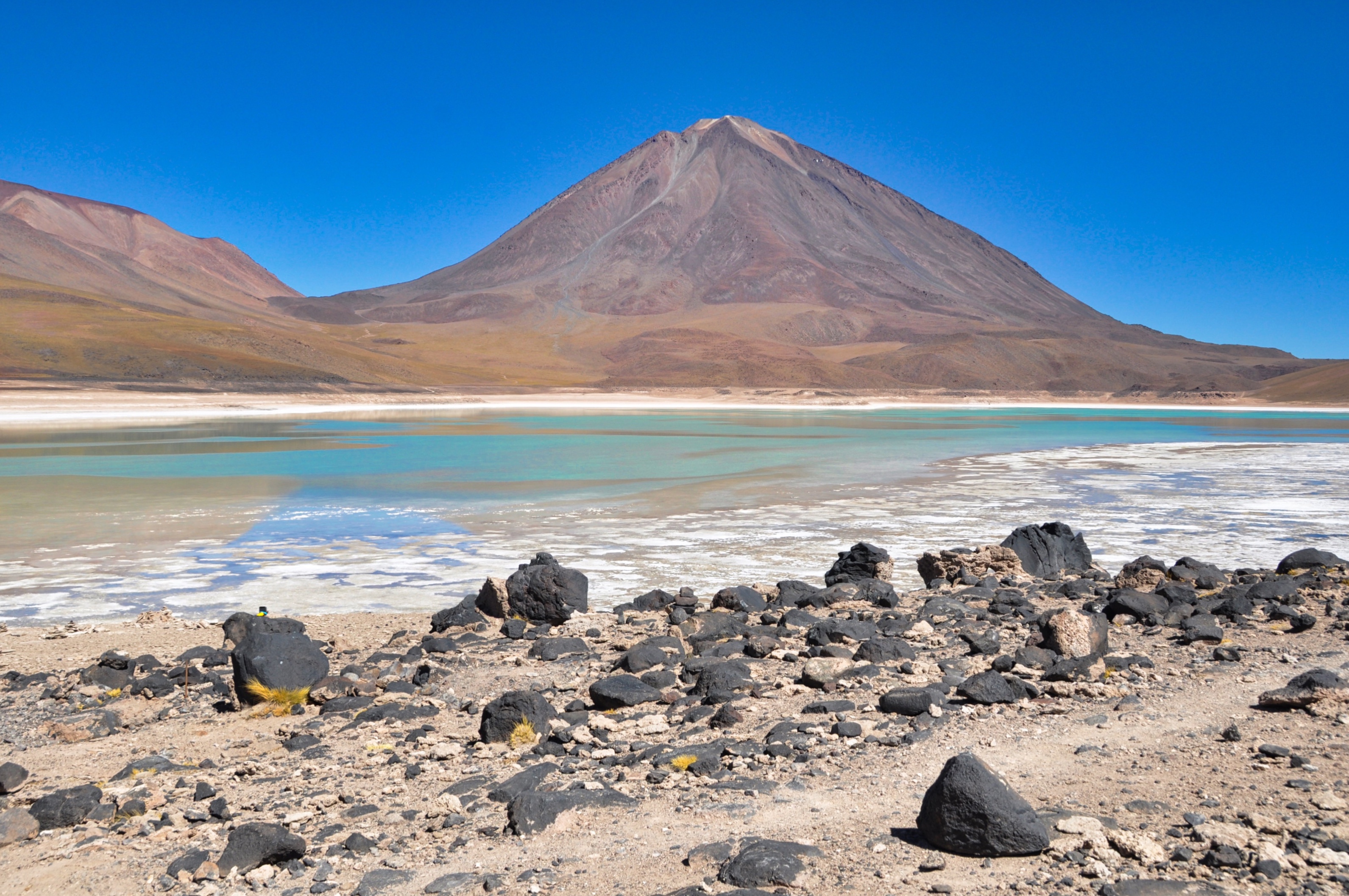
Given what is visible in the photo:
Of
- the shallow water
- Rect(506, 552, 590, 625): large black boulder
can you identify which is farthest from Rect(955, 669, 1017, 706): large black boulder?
the shallow water

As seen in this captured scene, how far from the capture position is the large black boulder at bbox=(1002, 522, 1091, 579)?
31.8ft

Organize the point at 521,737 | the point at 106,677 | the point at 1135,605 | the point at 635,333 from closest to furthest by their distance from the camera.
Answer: the point at 521,737, the point at 106,677, the point at 1135,605, the point at 635,333

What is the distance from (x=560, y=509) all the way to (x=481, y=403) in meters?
59.4

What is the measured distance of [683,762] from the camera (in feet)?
14.8

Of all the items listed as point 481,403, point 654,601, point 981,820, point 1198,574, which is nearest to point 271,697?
point 654,601

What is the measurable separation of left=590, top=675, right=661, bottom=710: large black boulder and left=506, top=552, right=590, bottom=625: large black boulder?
2063mm

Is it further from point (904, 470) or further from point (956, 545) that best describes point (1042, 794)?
point (904, 470)

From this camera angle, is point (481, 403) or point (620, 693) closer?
point (620, 693)

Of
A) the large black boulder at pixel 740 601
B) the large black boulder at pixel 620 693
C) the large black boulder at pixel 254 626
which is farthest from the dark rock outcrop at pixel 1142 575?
the large black boulder at pixel 254 626

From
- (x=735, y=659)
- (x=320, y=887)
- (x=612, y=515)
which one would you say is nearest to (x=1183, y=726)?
(x=735, y=659)

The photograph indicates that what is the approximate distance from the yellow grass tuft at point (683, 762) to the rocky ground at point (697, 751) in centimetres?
1

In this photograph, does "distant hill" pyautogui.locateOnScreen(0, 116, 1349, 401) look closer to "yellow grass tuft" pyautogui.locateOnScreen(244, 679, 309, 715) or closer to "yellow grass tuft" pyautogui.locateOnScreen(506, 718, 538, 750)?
"yellow grass tuft" pyautogui.locateOnScreen(244, 679, 309, 715)

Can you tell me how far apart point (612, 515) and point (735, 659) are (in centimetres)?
851

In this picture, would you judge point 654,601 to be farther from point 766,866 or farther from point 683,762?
point 766,866
